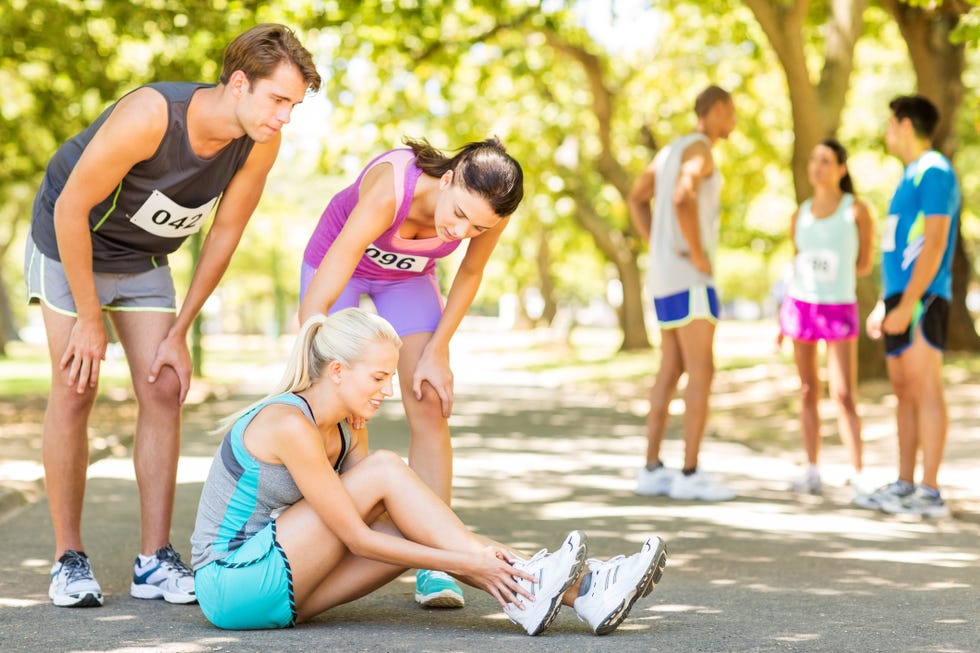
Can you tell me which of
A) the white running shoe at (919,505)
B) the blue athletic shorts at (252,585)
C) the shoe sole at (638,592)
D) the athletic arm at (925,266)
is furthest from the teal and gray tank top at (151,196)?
the white running shoe at (919,505)

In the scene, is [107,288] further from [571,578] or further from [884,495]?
[884,495]

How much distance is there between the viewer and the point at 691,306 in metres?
8.20

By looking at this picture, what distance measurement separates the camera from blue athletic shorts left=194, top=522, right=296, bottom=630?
4.29 meters

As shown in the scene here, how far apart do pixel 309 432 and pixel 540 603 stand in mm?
910

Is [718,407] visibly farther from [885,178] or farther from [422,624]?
[885,178]

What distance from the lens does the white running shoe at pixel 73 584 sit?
4863mm

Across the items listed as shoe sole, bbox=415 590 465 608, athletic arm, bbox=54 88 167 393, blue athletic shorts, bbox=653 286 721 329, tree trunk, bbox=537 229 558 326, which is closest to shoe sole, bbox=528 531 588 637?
shoe sole, bbox=415 590 465 608

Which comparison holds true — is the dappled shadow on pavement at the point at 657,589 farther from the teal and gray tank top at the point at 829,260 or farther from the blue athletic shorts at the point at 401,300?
the teal and gray tank top at the point at 829,260

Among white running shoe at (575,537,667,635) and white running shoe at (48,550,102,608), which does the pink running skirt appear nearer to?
white running shoe at (575,537,667,635)

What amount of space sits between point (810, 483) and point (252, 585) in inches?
195

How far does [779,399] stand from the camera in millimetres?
16047

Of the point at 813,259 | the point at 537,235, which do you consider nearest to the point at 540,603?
the point at 813,259

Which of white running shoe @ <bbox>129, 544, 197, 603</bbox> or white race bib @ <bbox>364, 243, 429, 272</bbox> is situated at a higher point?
white race bib @ <bbox>364, 243, 429, 272</bbox>

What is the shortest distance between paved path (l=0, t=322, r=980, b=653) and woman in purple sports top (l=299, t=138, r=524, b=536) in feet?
2.62
